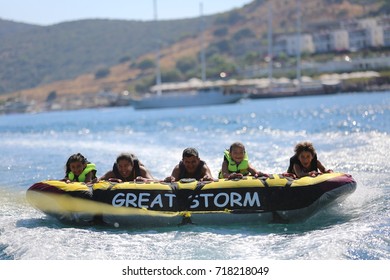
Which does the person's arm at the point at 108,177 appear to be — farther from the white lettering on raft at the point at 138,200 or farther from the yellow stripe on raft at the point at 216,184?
the white lettering on raft at the point at 138,200

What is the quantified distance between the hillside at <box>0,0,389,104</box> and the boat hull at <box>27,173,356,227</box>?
8959 centimetres

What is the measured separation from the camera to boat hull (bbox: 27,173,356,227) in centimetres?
985

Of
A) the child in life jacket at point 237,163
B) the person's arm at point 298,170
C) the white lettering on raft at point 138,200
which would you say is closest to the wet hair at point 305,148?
the person's arm at point 298,170

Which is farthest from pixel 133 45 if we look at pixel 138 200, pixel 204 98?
pixel 138 200

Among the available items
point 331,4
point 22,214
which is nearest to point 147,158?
point 22,214

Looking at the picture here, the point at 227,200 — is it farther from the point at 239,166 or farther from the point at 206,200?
the point at 239,166

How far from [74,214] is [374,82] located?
86534mm

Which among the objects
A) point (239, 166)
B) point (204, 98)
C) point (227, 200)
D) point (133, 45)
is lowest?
A: point (227, 200)

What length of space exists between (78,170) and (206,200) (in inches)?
86.5

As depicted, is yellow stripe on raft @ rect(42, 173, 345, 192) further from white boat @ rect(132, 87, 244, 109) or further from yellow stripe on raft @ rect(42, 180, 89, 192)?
white boat @ rect(132, 87, 244, 109)

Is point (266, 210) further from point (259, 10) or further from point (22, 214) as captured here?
point (259, 10)

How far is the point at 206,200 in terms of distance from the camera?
32.6ft
